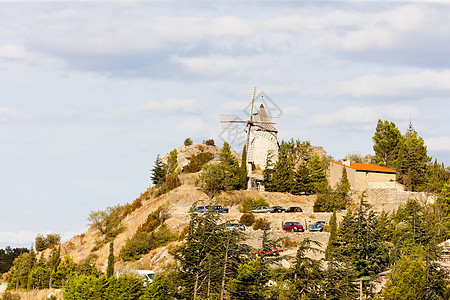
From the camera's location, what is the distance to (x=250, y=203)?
2564 inches

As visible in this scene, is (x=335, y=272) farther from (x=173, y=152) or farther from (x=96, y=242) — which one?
(x=173, y=152)

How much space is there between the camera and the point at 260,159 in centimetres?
8206

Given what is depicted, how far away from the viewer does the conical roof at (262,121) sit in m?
83.2

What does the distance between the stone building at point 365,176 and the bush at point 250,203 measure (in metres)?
11.0

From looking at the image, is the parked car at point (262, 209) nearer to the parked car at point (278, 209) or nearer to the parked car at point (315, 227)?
the parked car at point (278, 209)

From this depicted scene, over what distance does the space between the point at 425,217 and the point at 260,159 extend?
105ft

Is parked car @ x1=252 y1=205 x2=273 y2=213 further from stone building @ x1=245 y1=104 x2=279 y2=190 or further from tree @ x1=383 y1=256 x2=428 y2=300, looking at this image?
tree @ x1=383 y1=256 x2=428 y2=300

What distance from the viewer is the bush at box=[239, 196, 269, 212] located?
211 feet

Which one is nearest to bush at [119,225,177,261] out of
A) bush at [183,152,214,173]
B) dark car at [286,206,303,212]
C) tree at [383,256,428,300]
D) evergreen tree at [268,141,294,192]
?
dark car at [286,206,303,212]

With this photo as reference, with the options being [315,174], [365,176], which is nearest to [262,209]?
[315,174]

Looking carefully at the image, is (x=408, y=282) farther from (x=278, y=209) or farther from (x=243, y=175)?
(x=243, y=175)

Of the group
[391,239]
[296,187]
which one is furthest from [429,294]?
[296,187]

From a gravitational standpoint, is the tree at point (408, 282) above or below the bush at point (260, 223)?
below

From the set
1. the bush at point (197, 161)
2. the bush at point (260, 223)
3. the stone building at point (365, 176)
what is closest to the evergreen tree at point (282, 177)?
the stone building at point (365, 176)
